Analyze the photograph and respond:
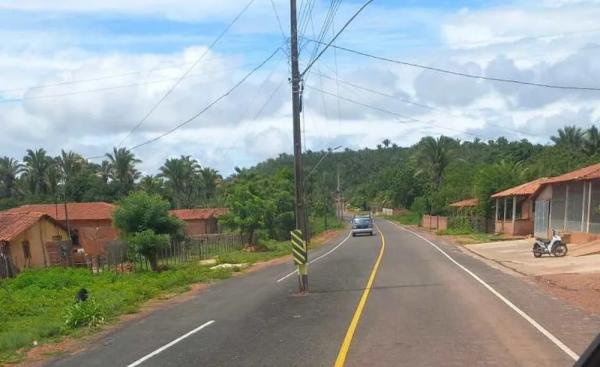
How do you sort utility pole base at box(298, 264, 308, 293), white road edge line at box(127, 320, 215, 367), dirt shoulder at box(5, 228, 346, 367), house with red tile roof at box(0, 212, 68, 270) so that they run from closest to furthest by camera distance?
1. white road edge line at box(127, 320, 215, 367)
2. dirt shoulder at box(5, 228, 346, 367)
3. utility pole base at box(298, 264, 308, 293)
4. house with red tile roof at box(0, 212, 68, 270)

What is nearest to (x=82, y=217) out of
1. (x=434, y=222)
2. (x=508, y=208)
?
(x=508, y=208)

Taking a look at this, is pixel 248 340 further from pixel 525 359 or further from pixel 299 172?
pixel 299 172

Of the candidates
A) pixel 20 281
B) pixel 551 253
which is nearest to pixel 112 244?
pixel 20 281

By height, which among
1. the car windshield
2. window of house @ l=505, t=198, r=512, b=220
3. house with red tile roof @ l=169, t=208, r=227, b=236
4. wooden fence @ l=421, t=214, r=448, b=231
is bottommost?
wooden fence @ l=421, t=214, r=448, b=231

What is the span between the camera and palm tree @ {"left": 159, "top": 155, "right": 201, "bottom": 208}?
9294cm

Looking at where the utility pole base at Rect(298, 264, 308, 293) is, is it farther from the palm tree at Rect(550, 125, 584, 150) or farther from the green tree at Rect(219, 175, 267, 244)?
the palm tree at Rect(550, 125, 584, 150)

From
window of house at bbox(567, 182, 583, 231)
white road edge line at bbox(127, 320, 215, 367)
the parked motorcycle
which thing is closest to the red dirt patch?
the parked motorcycle

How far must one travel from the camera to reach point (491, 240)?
1834 inches

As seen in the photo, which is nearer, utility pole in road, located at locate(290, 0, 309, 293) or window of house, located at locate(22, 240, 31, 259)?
utility pole in road, located at locate(290, 0, 309, 293)

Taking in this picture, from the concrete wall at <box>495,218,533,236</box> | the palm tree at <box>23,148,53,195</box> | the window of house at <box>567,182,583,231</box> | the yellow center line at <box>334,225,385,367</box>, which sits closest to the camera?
the yellow center line at <box>334,225,385,367</box>

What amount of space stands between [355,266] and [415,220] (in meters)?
78.6

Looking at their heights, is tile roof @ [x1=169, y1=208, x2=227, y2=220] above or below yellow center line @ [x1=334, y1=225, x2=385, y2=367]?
below

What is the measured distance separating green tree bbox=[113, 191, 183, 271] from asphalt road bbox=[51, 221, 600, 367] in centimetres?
1341

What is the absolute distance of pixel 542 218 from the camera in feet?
139
